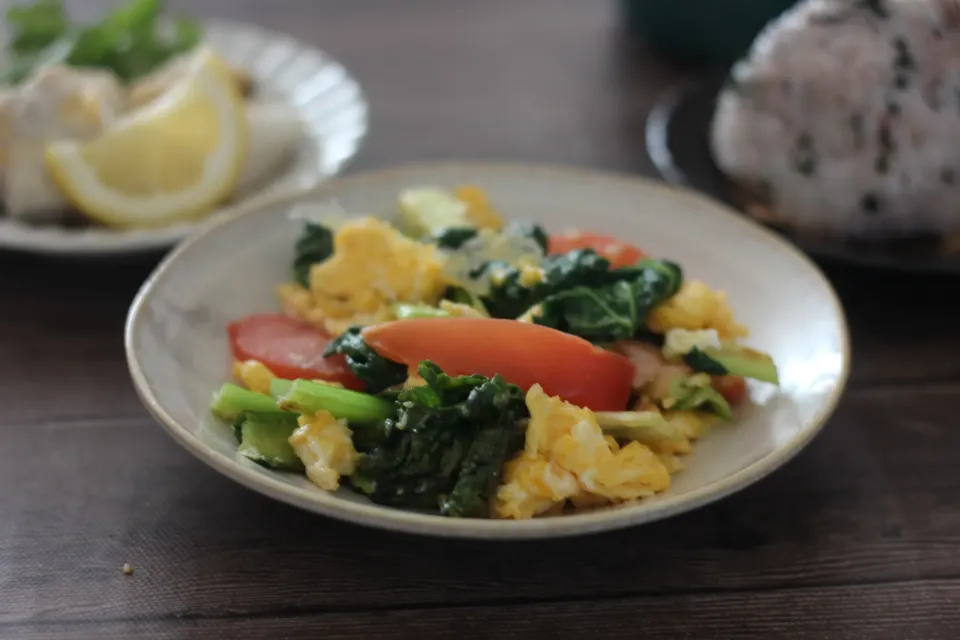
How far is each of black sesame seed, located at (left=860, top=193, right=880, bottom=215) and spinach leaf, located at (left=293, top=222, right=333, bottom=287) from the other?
95 centimetres

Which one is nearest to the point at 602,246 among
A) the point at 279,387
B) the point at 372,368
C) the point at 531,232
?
the point at 531,232

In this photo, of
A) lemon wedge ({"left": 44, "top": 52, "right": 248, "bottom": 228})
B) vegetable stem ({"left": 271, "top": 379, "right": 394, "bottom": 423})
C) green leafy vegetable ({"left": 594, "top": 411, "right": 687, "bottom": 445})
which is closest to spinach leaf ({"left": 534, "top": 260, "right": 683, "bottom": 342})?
green leafy vegetable ({"left": 594, "top": 411, "right": 687, "bottom": 445})

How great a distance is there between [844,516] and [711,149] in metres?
0.91

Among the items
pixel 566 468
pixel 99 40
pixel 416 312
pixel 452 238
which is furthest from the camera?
pixel 99 40

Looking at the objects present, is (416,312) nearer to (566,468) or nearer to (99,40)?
(566,468)

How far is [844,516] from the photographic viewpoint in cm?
126

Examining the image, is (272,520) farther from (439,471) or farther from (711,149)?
(711,149)

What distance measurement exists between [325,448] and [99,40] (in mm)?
1348

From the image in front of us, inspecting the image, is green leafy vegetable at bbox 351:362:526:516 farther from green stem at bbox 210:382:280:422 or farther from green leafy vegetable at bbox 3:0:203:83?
green leafy vegetable at bbox 3:0:203:83

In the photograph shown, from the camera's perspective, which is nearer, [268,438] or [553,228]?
[268,438]

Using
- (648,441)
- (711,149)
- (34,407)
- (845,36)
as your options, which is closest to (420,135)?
(711,149)

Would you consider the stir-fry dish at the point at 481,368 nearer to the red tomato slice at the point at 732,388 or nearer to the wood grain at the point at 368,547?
the red tomato slice at the point at 732,388

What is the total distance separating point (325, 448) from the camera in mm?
1112

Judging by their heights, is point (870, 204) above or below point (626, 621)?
above
